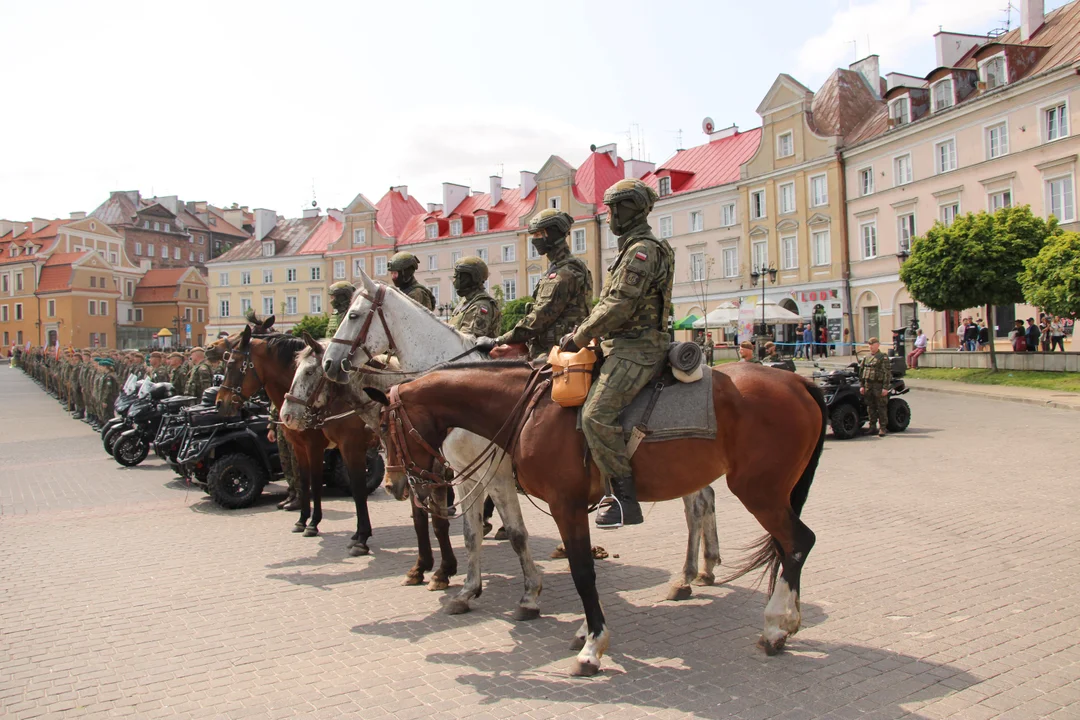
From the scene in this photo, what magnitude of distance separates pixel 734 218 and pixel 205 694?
47.7 meters

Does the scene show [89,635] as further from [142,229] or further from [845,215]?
[142,229]

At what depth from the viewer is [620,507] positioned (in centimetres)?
493

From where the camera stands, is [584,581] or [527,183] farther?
[527,183]

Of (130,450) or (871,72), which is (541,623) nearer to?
(130,450)

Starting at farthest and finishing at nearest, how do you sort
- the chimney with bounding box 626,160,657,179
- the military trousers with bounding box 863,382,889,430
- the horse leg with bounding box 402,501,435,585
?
the chimney with bounding box 626,160,657,179, the military trousers with bounding box 863,382,889,430, the horse leg with bounding box 402,501,435,585

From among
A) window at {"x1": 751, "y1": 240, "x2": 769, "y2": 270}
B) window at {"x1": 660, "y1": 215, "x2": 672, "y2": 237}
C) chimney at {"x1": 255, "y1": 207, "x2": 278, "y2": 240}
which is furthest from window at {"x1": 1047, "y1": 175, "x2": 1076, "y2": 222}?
chimney at {"x1": 255, "y1": 207, "x2": 278, "y2": 240}

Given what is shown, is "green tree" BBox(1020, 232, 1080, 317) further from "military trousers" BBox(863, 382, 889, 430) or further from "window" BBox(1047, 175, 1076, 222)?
"military trousers" BBox(863, 382, 889, 430)

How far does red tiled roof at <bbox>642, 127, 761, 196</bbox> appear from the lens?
50.3 m

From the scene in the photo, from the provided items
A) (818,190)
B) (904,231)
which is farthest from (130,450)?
(818,190)

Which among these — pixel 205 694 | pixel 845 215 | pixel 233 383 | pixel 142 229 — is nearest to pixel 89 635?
pixel 205 694

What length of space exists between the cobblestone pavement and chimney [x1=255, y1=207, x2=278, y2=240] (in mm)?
70443

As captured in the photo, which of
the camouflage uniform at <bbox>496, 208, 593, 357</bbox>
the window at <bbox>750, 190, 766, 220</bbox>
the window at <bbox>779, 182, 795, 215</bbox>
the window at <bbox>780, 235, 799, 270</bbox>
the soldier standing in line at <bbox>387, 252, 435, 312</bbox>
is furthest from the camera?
the window at <bbox>750, 190, 766, 220</bbox>

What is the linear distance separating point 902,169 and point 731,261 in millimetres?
12242

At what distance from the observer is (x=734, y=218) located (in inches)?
1918
